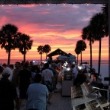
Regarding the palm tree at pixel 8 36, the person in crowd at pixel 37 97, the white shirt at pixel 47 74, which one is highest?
the palm tree at pixel 8 36

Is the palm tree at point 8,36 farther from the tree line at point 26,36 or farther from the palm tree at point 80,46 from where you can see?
the palm tree at point 80,46

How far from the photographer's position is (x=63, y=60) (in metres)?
50.5

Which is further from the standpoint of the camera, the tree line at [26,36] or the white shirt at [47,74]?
the tree line at [26,36]

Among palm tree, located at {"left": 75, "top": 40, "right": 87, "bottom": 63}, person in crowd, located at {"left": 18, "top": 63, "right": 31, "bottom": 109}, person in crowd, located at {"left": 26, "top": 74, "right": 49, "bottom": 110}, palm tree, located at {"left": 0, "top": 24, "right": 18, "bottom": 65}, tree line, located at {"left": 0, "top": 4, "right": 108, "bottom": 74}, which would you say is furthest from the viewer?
palm tree, located at {"left": 75, "top": 40, "right": 87, "bottom": 63}

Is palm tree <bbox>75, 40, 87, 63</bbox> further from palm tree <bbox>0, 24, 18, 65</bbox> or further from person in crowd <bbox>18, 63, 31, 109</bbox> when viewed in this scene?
person in crowd <bbox>18, 63, 31, 109</bbox>

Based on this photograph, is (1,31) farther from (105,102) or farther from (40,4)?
(105,102)

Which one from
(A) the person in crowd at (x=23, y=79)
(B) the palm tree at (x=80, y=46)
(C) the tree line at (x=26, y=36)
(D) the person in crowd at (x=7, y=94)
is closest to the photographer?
(D) the person in crowd at (x=7, y=94)

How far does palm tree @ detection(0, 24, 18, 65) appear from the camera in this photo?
69188mm

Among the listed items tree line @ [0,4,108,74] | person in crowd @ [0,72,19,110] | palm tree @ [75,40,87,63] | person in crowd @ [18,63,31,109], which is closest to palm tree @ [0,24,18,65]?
tree line @ [0,4,108,74]

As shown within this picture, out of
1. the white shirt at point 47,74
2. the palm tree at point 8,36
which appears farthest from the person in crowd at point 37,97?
the palm tree at point 8,36

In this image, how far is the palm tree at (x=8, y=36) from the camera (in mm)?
69188

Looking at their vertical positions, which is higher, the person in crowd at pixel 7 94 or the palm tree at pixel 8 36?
the palm tree at pixel 8 36

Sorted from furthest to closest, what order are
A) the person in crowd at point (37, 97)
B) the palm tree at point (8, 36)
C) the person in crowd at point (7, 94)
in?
1. the palm tree at point (8, 36)
2. the person in crowd at point (7, 94)
3. the person in crowd at point (37, 97)

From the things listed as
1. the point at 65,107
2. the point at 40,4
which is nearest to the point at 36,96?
the point at 40,4
